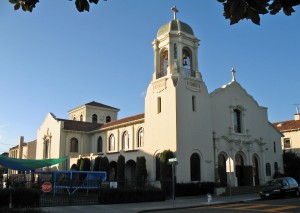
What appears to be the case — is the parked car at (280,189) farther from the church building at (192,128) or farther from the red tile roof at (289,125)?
the red tile roof at (289,125)

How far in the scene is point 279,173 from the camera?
39.8m

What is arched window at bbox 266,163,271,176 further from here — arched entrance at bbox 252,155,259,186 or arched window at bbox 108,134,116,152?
arched window at bbox 108,134,116,152

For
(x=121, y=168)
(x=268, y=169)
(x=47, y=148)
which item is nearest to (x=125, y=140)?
(x=121, y=168)

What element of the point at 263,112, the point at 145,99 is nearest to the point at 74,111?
the point at 145,99

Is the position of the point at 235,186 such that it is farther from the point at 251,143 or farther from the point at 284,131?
the point at 284,131

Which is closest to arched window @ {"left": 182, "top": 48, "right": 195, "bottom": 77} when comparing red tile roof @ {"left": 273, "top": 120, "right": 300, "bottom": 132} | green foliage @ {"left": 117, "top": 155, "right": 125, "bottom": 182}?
green foliage @ {"left": 117, "top": 155, "right": 125, "bottom": 182}

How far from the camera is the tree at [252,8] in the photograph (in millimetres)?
3568

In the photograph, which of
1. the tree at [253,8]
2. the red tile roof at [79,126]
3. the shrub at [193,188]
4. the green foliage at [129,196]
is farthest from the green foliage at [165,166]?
the tree at [253,8]

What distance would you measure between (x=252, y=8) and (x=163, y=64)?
107 feet

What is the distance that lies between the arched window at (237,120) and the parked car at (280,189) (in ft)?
38.0

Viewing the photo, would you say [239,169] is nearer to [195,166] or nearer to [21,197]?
[195,166]

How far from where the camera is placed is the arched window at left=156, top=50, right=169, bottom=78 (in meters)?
35.3

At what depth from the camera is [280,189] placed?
25.5m

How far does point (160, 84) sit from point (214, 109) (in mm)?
5921
